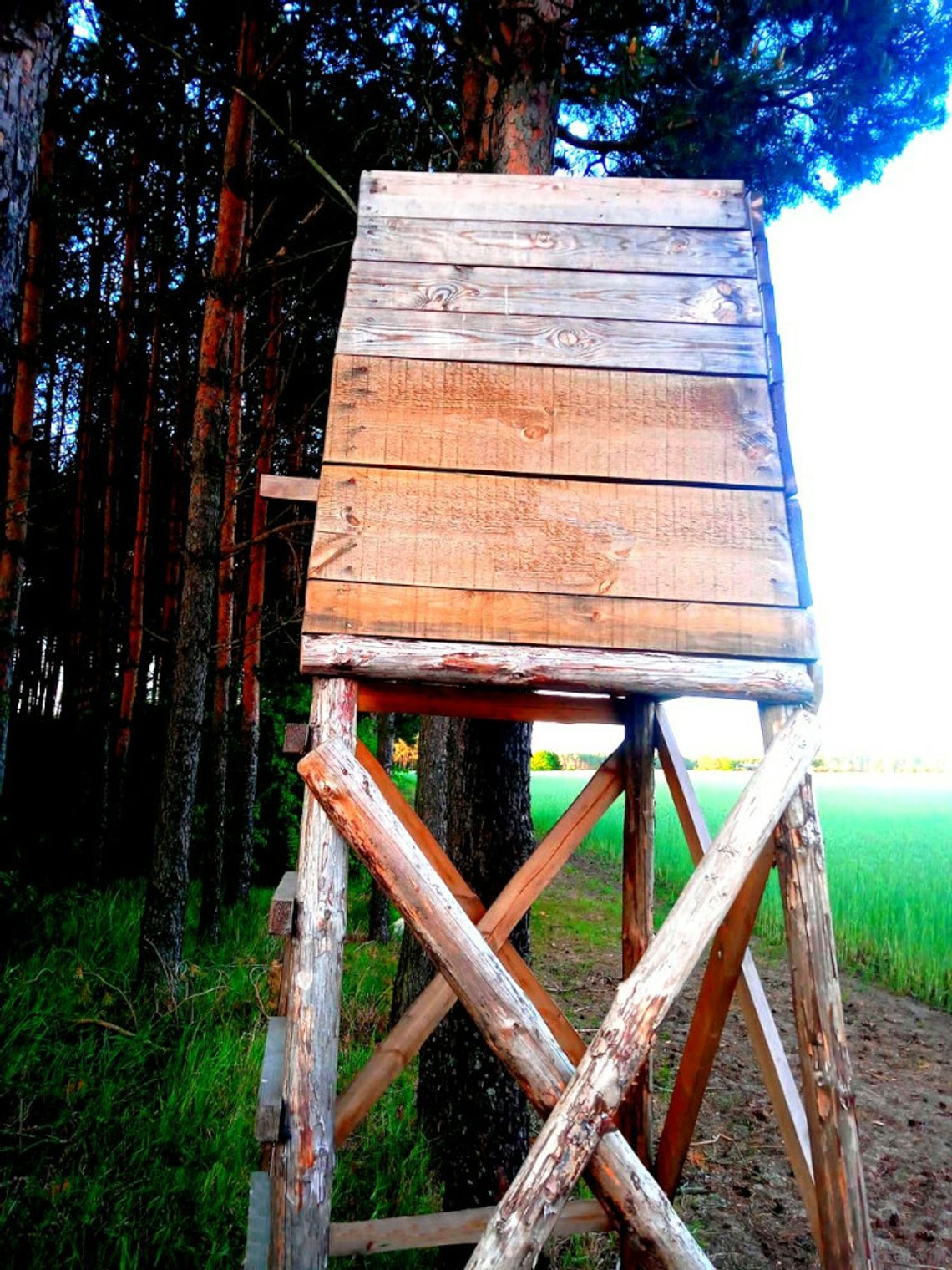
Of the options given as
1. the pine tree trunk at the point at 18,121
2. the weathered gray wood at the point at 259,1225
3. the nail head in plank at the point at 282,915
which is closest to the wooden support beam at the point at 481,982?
the nail head in plank at the point at 282,915

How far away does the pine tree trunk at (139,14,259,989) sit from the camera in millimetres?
5051

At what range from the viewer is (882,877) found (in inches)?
428

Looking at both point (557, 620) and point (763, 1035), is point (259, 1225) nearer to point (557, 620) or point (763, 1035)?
point (763, 1035)

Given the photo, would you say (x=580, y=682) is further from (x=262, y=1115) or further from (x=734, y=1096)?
(x=734, y=1096)

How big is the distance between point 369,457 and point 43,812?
8.42 meters

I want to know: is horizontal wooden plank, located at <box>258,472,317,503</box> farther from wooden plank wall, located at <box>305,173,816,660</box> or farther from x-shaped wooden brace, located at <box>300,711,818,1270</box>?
x-shaped wooden brace, located at <box>300,711,818,1270</box>

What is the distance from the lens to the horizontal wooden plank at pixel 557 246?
259 centimetres

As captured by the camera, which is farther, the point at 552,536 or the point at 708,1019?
the point at 708,1019

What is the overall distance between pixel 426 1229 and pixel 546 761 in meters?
31.3

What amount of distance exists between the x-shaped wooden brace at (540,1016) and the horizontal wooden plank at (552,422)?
0.84 meters

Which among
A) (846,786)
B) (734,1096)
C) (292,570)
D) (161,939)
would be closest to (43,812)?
(292,570)

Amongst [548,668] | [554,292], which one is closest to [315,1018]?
[548,668]

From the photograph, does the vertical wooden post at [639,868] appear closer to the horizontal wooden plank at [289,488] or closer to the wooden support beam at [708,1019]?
the wooden support beam at [708,1019]

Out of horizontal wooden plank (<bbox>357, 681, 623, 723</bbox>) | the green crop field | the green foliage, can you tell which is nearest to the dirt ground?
the green crop field
